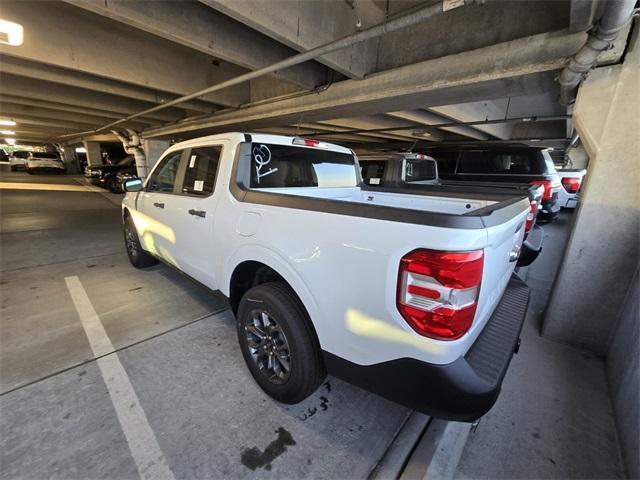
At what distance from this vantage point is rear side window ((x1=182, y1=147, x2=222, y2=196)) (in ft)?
8.52

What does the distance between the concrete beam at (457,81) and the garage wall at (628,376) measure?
2.51 m

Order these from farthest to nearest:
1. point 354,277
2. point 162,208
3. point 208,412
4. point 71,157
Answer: point 71,157, point 162,208, point 208,412, point 354,277

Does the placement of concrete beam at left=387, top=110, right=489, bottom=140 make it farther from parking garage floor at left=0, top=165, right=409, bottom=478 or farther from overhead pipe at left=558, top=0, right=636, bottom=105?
parking garage floor at left=0, top=165, right=409, bottom=478

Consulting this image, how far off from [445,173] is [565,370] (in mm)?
7461

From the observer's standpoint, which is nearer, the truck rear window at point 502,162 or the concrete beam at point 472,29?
the concrete beam at point 472,29

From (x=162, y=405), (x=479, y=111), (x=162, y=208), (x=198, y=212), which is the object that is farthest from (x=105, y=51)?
(x=479, y=111)

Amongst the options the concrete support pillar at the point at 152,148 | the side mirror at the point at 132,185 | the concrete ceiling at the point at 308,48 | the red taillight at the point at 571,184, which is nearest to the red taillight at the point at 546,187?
the concrete ceiling at the point at 308,48

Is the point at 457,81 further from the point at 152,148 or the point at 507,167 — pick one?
the point at 152,148

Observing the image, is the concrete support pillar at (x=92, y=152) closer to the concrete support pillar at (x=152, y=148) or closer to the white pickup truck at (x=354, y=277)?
the concrete support pillar at (x=152, y=148)

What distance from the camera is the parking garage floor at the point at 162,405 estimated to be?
1681mm

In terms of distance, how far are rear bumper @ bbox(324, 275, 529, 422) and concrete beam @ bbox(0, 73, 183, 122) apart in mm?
9673

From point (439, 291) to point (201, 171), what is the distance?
8.04 feet

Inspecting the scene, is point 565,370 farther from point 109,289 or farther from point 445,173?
point 445,173

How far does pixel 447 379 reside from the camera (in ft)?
4.36
